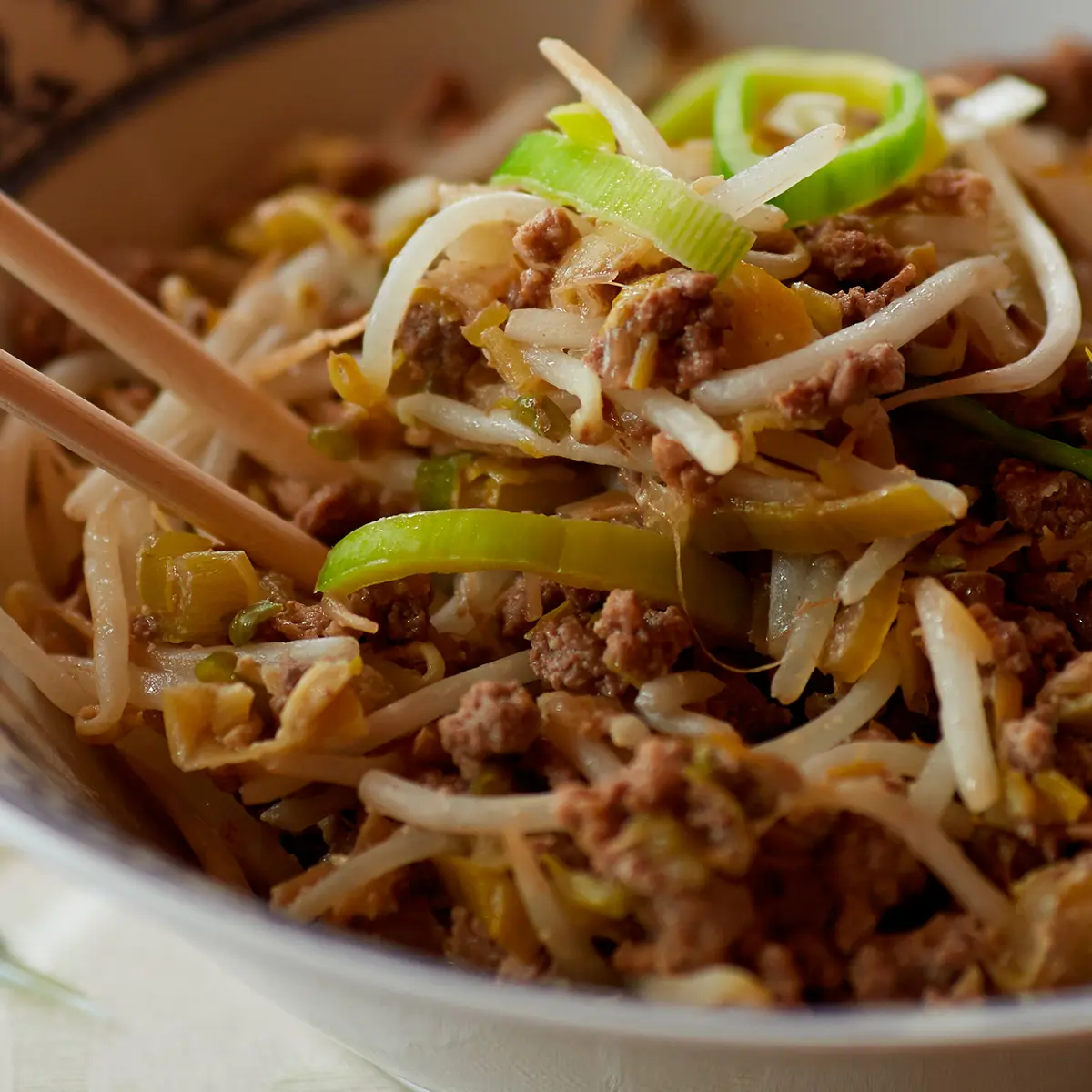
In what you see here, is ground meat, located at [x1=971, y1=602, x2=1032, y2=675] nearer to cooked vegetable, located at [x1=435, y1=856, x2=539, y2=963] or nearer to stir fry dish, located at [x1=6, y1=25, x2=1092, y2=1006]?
stir fry dish, located at [x1=6, y1=25, x2=1092, y2=1006]

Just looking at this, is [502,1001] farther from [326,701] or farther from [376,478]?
[376,478]

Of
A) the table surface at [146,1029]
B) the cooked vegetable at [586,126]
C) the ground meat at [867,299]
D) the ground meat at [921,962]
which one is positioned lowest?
the table surface at [146,1029]

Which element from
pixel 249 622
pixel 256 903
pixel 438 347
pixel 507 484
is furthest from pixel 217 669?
pixel 438 347

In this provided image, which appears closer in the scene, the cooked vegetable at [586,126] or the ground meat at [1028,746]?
the ground meat at [1028,746]

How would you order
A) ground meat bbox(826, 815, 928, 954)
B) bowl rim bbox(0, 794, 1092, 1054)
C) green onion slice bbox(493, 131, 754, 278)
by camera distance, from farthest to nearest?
1. green onion slice bbox(493, 131, 754, 278)
2. ground meat bbox(826, 815, 928, 954)
3. bowl rim bbox(0, 794, 1092, 1054)

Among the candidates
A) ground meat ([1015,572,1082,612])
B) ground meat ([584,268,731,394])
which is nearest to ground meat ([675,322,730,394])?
ground meat ([584,268,731,394])

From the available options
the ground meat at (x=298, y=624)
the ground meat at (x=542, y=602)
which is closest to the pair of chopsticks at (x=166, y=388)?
the ground meat at (x=298, y=624)

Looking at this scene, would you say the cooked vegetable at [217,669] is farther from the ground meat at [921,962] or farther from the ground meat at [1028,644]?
the ground meat at [1028,644]
